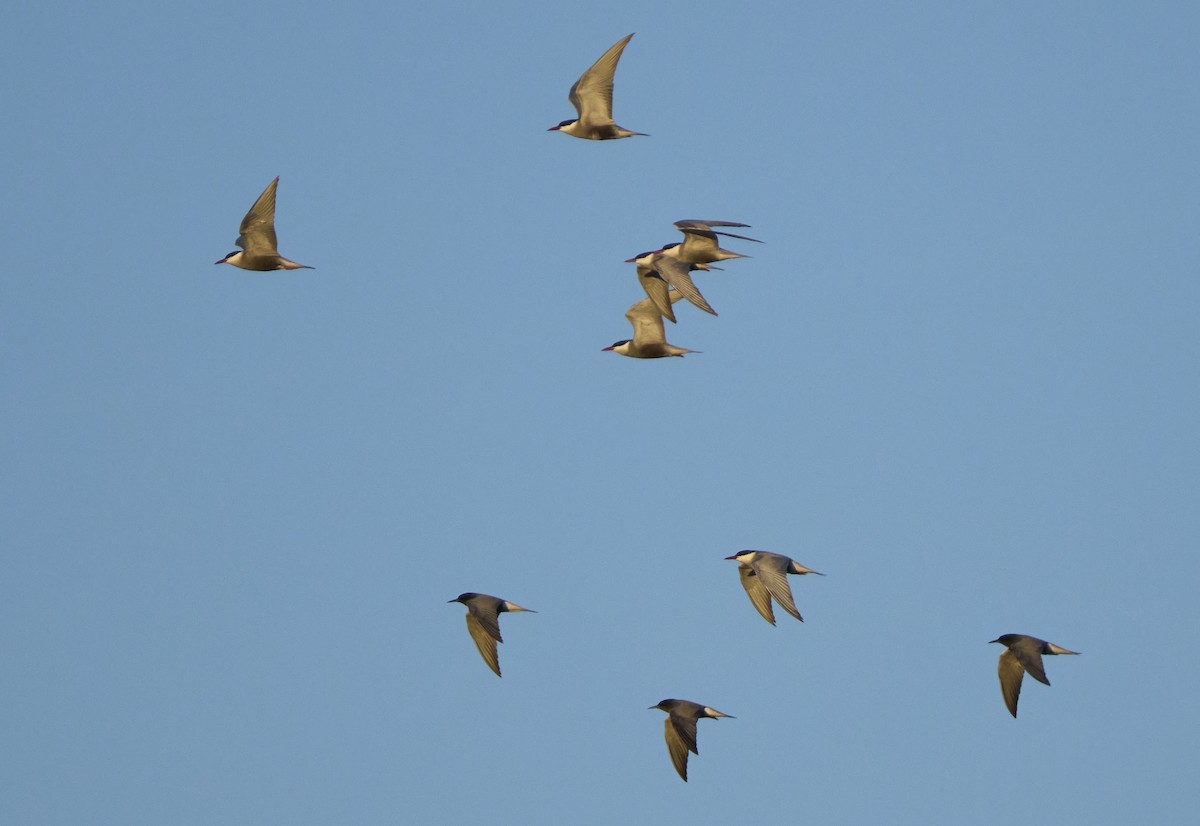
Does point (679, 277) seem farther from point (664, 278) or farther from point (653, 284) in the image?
point (653, 284)

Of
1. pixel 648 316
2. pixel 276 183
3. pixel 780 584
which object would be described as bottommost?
pixel 780 584

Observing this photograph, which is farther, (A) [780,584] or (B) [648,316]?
(B) [648,316]

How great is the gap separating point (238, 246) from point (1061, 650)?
47.9 feet

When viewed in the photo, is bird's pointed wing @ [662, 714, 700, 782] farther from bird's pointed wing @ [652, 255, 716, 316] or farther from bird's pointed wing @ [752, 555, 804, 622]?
bird's pointed wing @ [652, 255, 716, 316]

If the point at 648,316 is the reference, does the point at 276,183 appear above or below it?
above

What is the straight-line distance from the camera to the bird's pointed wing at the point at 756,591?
99.4 ft

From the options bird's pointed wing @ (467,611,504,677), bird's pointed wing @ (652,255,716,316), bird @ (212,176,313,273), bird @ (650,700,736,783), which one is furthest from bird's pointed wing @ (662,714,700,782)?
bird @ (212,176,313,273)

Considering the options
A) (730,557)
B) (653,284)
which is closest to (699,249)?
(653,284)

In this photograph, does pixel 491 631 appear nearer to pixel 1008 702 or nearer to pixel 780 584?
pixel 780 584

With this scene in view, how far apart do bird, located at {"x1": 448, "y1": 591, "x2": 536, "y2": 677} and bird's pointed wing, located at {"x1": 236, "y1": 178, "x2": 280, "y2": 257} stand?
6.55 meters

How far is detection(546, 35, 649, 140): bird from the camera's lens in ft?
99.3

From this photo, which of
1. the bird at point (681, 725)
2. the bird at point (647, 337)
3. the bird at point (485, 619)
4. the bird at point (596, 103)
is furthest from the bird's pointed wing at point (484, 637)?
the bird at point (596, 103)

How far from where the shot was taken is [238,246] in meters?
29.1

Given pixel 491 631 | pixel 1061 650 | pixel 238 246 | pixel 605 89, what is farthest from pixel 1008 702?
pixel 238 246
